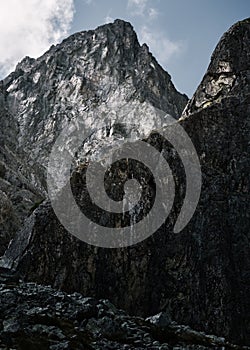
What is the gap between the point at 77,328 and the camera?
20078mm

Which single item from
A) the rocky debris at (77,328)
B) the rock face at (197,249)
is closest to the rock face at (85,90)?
the rock face at (197,249)

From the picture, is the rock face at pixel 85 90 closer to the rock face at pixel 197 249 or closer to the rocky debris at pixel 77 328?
the rock face at pixel 197 249

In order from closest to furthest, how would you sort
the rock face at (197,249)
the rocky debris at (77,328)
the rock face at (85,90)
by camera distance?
1. the rocky debris at (77,328)
2. the rock face at (197,249)
3. the rock face at (85,90)

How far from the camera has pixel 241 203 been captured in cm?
3053

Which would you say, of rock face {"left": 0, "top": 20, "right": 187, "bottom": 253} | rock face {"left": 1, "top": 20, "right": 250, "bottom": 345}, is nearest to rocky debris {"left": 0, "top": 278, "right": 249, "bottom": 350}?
rock face {"left": 1, "top": 20, "right": 250, "bottom": 345}

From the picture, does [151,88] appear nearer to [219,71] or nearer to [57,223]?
[219,71]

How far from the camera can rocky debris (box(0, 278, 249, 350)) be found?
17844 mm

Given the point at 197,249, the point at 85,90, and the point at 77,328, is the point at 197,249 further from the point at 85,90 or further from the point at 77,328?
A: the point at 85,90

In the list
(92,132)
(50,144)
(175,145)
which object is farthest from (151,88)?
(175,145)

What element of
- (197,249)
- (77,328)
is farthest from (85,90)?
(77,328)

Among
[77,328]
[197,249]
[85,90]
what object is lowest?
[77,328]

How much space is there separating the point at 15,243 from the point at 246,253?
2151 centimetres

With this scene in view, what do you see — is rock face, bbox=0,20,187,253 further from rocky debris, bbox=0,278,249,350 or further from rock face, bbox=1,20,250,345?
rocky debris, bbox=0,278,249,350

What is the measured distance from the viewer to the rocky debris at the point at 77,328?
17844 millimetres
